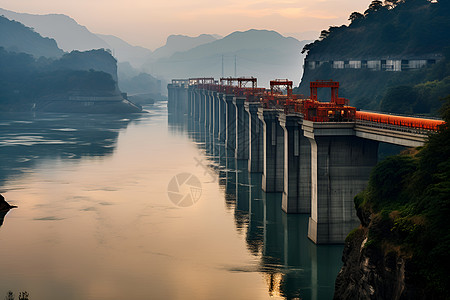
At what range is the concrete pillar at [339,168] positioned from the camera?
69.6 meters

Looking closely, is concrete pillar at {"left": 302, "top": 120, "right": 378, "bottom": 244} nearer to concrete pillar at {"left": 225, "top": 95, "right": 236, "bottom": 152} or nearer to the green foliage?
the green foliage

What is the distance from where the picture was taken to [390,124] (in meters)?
66.0

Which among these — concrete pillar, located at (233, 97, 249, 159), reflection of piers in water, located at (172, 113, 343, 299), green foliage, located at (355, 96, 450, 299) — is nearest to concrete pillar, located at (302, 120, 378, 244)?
reflection of piers in water, located at (172, 113, 343, 299)

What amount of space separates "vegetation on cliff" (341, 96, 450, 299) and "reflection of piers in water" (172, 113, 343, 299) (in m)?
10.7

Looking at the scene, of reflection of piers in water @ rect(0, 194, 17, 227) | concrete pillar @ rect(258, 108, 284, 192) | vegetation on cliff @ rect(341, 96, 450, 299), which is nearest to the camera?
vegetation on cliff @ rect(341, 96, 450, 299)

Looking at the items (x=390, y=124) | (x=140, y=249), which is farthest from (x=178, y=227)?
(x=390, y=124)

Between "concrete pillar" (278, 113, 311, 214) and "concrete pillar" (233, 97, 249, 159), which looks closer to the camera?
"concrete pillar" (278, 113, 311, 214)

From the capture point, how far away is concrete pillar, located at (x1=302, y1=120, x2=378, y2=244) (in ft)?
228

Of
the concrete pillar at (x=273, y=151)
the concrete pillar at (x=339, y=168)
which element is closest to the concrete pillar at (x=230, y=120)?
the concrete pillar at (x=273, y=151)

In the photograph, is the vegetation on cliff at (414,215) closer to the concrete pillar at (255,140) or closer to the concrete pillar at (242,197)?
the concrete pillar at (242,197)

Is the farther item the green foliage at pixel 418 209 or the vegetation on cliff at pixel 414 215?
the vegetation on cliff at pixel 414 215

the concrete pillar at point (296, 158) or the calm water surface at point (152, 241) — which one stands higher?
the concrete pillar at point (296, 158)

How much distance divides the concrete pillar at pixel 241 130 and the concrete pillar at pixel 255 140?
638 inches

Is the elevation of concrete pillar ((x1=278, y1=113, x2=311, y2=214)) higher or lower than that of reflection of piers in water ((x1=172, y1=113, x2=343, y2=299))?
higher
